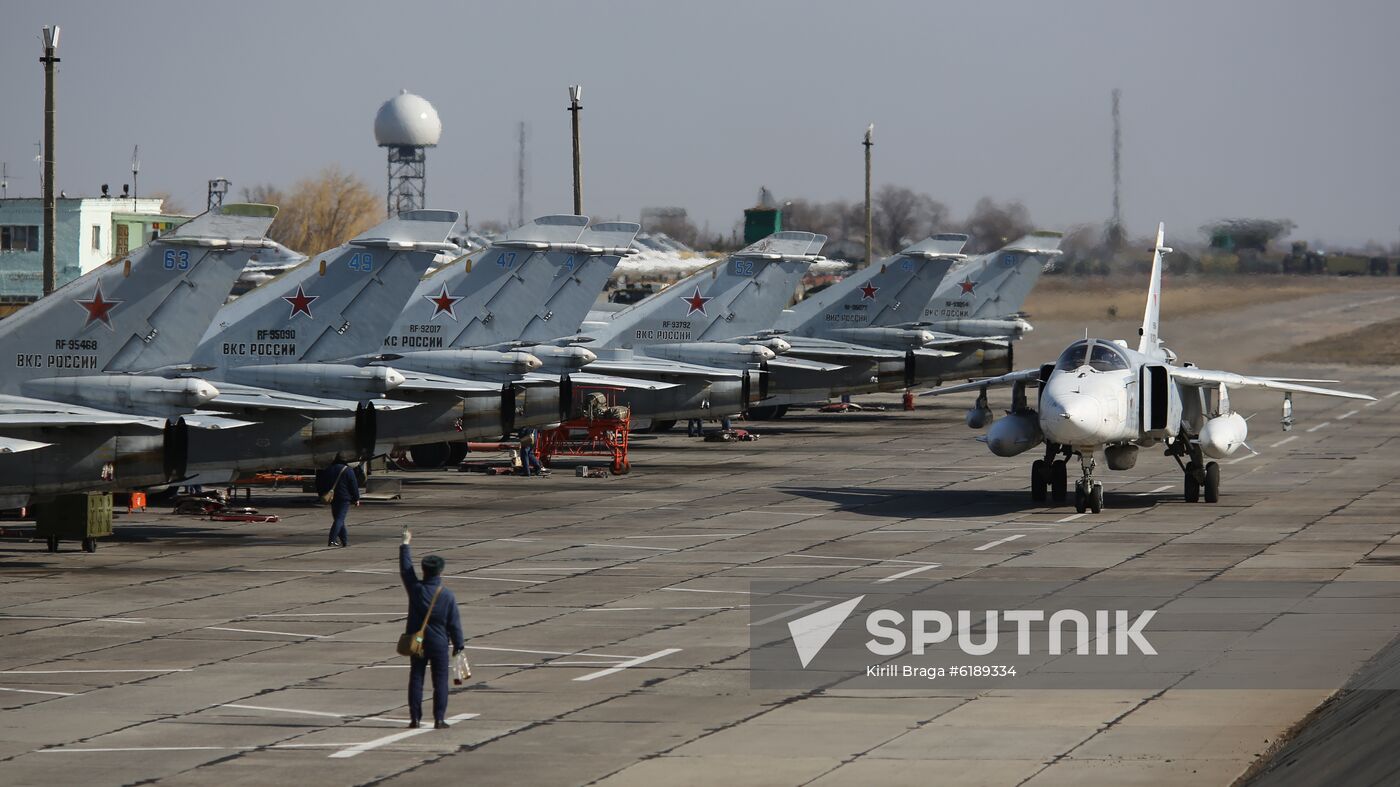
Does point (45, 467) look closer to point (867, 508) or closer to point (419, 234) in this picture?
point (419, 234)

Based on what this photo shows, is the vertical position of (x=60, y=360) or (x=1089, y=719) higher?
(x=60, y=360)

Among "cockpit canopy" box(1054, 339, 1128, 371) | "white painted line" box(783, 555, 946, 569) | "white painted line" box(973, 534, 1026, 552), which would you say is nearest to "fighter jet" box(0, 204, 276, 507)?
"white painted line" box(783, 555, 946, 569)

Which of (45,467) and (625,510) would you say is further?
(625,510)

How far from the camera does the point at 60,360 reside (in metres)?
27.7

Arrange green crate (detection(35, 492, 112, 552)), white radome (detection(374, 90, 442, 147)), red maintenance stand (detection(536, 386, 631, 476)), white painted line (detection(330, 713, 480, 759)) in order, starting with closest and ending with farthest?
white painted line (detection(330, 713, 480, 759))
green crate (detection(35, 492, 112, 552))
red maintenance stand (detection(536, 386, 631, 476))
white radome (detection(374, 90, 442, 147))

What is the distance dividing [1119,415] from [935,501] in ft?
15.2

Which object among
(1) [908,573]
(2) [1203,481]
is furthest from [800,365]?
(1) [908,573]

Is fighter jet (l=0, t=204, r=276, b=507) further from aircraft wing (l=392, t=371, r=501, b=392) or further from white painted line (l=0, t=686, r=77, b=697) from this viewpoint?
white painted line (l=0, t=686, r=77, b=697)

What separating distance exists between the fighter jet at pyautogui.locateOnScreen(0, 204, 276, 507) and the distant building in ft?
134

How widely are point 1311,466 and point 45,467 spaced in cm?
2921

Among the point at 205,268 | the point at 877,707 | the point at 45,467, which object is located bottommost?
the point at 877,707

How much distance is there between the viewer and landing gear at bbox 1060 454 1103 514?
3281 cm

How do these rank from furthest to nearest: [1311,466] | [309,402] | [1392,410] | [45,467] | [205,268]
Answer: [1392,410], [1311,466], [309,402], [205,268], [45,467]

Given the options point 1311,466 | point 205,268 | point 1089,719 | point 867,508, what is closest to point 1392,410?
point 1311,466
